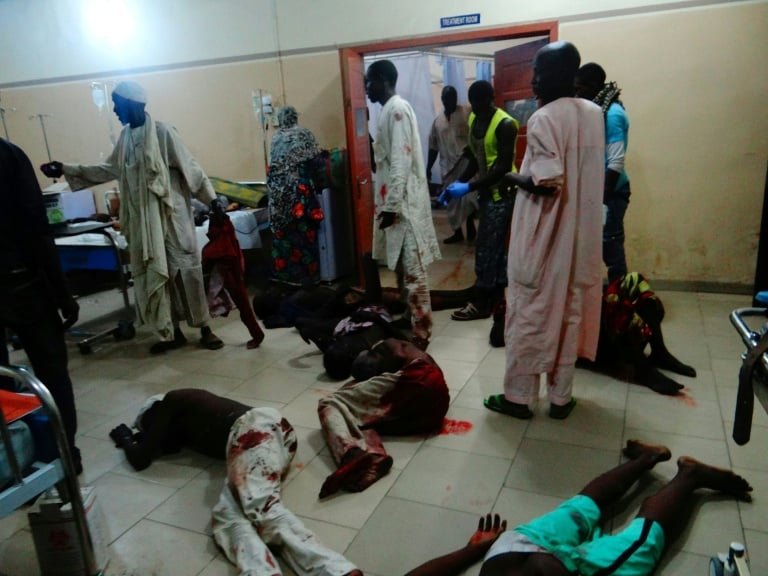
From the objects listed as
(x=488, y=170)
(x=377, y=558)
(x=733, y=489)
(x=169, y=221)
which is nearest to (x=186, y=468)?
(x=377, y=558)

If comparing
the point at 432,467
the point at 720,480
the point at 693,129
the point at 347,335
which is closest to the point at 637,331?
the point at 720,480

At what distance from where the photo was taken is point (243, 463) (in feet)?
6.66

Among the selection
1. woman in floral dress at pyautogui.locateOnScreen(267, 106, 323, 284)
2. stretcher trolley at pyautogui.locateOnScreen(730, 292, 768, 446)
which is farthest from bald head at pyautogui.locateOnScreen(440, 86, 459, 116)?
stretcher trolley at pyautogui.locateOnScreen(730, 292, 768, 446)

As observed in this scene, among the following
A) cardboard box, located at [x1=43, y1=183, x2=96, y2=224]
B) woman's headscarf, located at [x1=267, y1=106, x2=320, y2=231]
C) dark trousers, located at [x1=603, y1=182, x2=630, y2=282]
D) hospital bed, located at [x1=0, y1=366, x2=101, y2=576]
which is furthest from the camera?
cardboard box, located at [x1=43, y1=183, x2=96, y2=224]

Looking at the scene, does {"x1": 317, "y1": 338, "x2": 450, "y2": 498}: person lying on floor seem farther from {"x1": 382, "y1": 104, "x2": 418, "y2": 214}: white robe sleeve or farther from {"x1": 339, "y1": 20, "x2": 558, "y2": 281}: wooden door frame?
{"x1": 339, "y1": 20, "x2": 558, "y2": 281}: wooden door frame

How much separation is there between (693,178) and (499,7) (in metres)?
1.86

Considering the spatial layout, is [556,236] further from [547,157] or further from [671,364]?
[671,364]

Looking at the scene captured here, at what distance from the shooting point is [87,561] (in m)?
1.61

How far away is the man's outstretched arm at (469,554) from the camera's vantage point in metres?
1.67

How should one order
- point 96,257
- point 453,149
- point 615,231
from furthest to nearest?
1. point 453,149
2. point 96,257
3. point 615,231

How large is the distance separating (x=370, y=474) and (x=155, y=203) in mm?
2149

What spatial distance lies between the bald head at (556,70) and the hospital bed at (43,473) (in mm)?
1968

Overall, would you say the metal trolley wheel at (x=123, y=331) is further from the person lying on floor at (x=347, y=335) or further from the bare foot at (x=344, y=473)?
the bare foot at (x=344, y=473)

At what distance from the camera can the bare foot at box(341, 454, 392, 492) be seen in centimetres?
216
